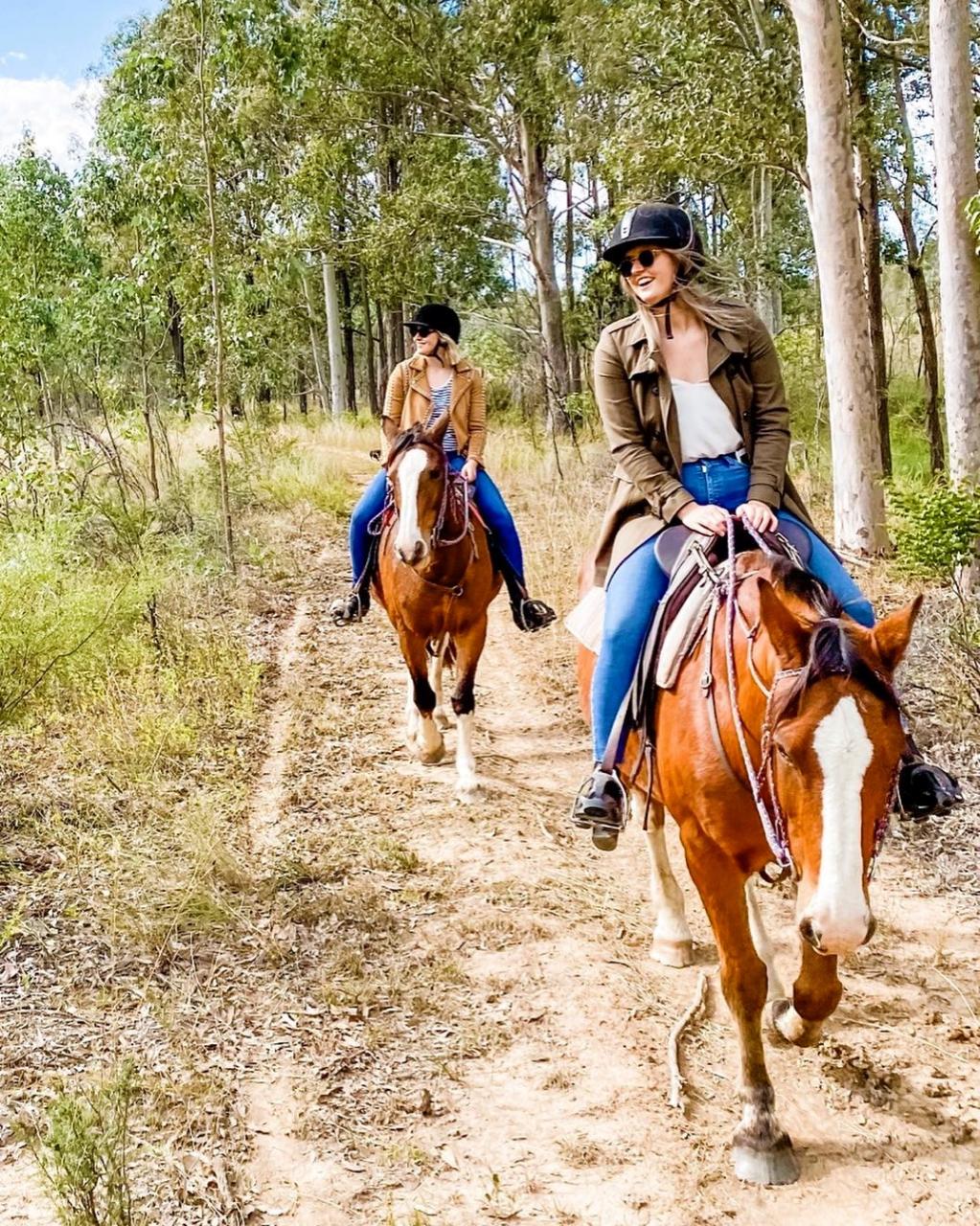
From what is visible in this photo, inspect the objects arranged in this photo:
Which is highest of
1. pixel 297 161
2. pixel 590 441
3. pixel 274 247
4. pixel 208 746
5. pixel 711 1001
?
pixel 297 161

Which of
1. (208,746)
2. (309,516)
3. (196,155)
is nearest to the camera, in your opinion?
(208,746)

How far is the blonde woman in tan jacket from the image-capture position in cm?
679

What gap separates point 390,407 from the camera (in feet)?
23.4

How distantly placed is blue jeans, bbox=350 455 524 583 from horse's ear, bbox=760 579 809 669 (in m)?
4.09

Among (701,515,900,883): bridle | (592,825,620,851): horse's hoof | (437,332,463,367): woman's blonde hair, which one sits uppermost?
(437,332,463,367): woman's blonde hair

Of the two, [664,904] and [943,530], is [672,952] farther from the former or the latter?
[943,530]

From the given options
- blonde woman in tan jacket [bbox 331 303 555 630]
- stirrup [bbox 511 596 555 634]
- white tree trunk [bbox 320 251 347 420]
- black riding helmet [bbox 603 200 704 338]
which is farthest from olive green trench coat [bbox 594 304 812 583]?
white tree trunk [bbox 320 251 347 420]

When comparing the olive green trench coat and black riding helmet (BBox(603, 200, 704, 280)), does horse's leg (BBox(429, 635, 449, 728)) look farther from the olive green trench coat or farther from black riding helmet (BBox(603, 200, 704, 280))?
black riding helmet (BBox(603, 200, 704, 280))

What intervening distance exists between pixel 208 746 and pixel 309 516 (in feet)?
→ 26.9

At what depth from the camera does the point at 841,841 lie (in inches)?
93.5

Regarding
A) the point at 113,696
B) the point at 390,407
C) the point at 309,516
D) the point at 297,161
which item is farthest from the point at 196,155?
the point at 297,161

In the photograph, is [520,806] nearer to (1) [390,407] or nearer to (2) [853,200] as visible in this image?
(1) [390,407]

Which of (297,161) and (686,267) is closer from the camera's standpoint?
(686,267)

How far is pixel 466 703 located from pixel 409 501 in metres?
1.37
